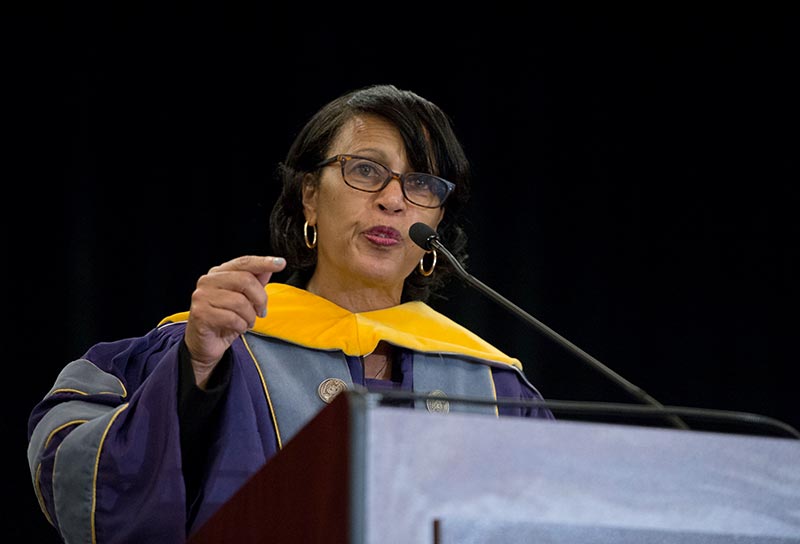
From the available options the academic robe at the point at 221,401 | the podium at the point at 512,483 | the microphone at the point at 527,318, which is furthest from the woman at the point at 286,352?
the podium at the point at 512,483

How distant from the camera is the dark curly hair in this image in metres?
2.06

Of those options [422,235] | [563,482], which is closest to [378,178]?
[422,235]

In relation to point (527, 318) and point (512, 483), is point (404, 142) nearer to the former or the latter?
point (527, 318)

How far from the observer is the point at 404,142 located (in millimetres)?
2039

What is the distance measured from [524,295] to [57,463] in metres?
2.02

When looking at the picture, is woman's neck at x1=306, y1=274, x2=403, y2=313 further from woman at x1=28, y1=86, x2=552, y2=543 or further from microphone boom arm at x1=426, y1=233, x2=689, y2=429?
microphone boom arm at x1=426, y1=233, x2=689, y2=429

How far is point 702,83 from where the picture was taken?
11.3 ft

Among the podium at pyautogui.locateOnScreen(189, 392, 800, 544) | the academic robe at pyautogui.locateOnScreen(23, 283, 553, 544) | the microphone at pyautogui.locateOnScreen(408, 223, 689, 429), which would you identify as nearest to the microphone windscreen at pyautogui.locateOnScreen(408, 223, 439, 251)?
the microphone at pyautogui.locateOnScreen(408, 223, 689, 429)

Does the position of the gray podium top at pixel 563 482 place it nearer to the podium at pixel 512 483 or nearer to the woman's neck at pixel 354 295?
the podium at pixel 512 483

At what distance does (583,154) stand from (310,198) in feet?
5.06

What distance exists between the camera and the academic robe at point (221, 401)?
1395 mm

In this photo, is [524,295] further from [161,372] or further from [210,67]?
[161,372]

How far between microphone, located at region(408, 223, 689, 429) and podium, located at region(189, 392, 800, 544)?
0.20 meters

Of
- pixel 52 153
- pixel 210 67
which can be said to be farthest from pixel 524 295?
pixel 52 153
